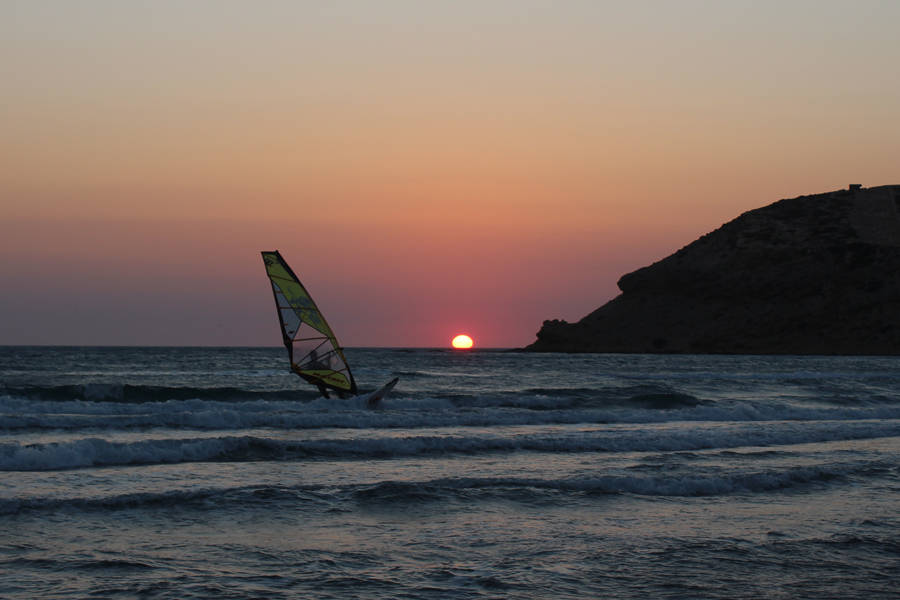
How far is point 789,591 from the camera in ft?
27.1

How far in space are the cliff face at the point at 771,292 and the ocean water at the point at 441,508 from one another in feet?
263

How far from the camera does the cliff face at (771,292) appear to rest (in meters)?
98.9

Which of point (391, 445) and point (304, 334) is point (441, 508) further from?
point (304, 334)

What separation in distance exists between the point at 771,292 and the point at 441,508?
3901 inches

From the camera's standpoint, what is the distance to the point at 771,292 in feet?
343

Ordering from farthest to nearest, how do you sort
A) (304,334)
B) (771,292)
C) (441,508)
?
(771,292)
(304,334)
(441,508)

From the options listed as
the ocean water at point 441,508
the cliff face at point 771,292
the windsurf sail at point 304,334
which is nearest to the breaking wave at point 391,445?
the ocean water at point 441,508

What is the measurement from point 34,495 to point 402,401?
18542 millimetres

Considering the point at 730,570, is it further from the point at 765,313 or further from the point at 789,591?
the point at 765,313

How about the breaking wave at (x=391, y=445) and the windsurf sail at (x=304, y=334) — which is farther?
the windsurf sail at (x=304, y=334)

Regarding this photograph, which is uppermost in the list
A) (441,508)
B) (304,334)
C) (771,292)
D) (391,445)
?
(771,292)

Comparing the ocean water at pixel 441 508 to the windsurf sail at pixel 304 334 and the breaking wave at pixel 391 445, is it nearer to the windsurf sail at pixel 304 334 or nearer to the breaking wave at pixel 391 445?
the breaking wave at pixel 391 445

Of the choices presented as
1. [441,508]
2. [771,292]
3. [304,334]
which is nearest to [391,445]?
[441,508]

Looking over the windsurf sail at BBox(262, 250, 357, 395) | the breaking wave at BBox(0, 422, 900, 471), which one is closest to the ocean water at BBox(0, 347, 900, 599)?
the breaking wave at BBox(0, 422, 900, 471)
